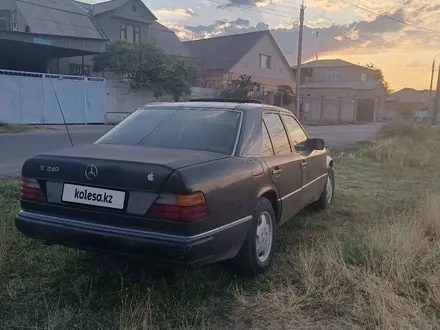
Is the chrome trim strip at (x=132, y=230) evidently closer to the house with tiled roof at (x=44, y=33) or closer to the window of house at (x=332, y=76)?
the house with tiled roof at (x=44, y=33)

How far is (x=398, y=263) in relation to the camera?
11.8 feet

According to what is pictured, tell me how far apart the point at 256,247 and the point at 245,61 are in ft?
123

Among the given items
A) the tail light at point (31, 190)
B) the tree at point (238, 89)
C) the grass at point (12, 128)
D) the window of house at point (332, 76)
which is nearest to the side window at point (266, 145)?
the tail light at point (31, 190)

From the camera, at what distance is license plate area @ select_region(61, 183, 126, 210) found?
2971 mm

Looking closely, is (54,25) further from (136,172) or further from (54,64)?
(136,172)

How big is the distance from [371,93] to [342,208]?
55342 mm

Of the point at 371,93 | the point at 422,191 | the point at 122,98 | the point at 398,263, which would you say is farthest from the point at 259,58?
the point at 398,263

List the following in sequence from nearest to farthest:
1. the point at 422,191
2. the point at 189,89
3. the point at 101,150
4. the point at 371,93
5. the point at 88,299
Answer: the point at 88,299, the point at 101,150, the point at 422,191, the point at 189,89, the point at 371,93

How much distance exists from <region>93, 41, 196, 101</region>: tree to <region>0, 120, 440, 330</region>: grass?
22.4 metres

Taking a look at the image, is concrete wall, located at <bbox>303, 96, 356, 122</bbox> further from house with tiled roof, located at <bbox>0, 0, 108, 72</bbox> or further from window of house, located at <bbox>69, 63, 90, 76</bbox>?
house with tiled roof, located at <bbox>0, 0, 108, 72</bbox>

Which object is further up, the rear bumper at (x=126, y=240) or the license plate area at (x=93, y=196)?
the license plate area at (x=93, y=196)

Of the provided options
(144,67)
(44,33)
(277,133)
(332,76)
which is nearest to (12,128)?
(44,33)

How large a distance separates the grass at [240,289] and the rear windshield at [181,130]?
1.06 m

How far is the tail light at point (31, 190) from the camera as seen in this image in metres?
3.27
